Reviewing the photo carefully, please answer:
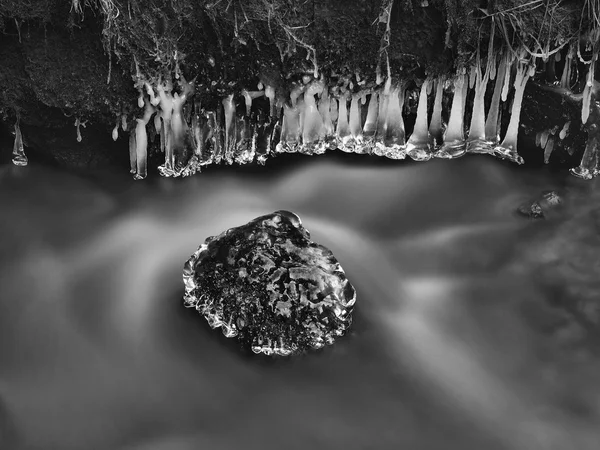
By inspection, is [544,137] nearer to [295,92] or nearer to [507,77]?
[507,77]

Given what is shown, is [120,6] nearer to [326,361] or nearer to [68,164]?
[68,164]

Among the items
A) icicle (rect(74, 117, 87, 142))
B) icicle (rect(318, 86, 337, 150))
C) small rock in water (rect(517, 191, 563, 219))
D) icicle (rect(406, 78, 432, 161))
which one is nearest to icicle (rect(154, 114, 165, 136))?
icicle (rect(74, 117, 87, 142))

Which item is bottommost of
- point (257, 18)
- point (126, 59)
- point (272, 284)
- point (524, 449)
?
point (524, 449)

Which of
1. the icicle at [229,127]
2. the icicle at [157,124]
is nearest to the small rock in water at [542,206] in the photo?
the icicle at [229,127]

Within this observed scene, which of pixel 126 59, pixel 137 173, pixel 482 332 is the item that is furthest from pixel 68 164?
pixel 482 332

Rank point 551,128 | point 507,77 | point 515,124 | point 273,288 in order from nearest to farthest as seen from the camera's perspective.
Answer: point 273,288
point 507,77
point 515,124
point 551,128

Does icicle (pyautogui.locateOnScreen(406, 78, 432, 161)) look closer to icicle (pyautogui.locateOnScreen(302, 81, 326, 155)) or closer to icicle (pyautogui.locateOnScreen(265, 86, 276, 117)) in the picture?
icicle (pyautogui.locateOnScreen(302, 81, 326, 155))

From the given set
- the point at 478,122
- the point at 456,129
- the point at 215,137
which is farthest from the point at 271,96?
the point at 478,122
